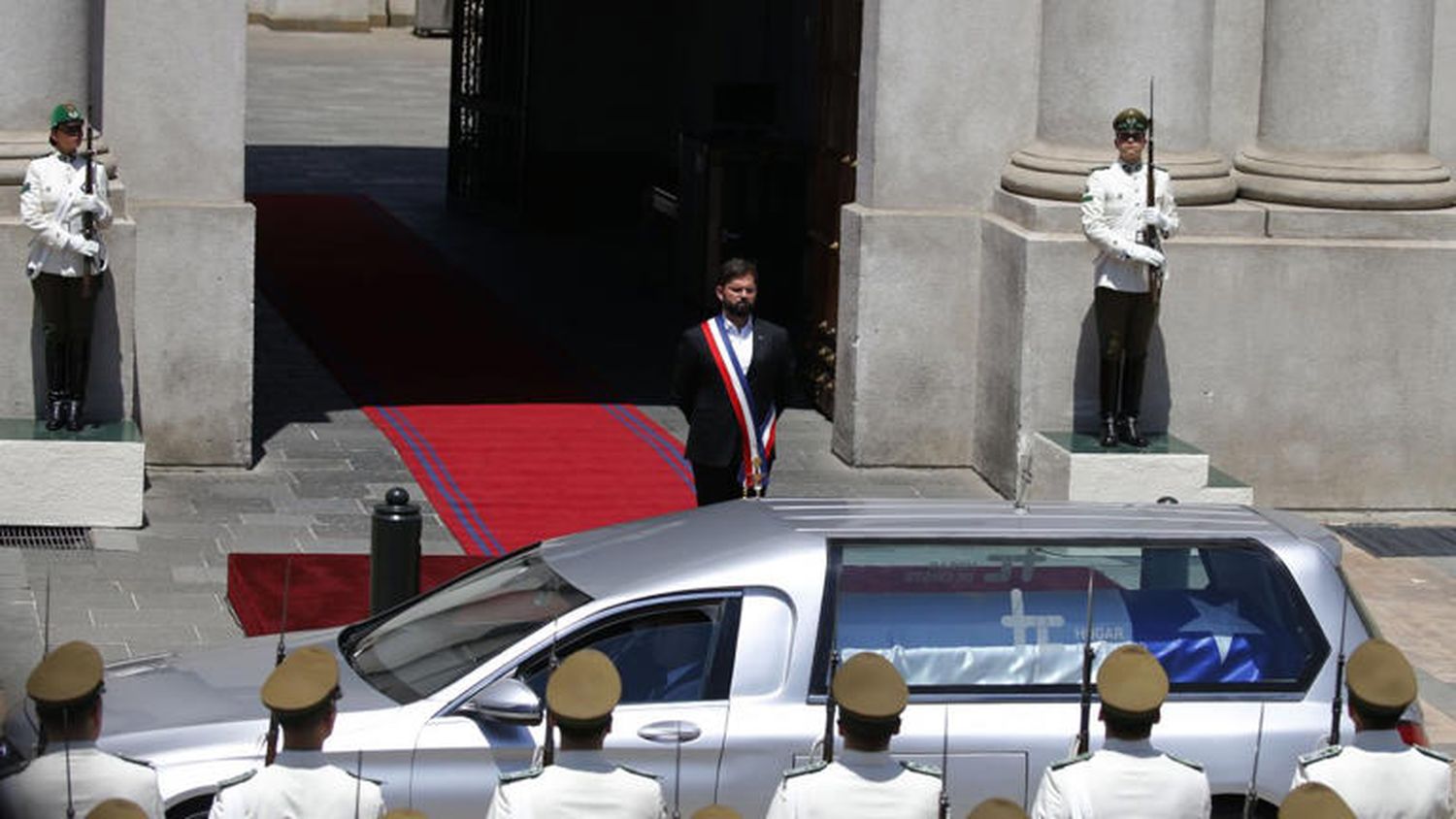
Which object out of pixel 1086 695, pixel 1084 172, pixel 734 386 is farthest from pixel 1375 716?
pixel 1084 172

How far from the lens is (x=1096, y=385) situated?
16.0 meters

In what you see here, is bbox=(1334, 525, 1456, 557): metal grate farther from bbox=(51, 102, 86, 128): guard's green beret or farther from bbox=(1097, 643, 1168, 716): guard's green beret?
bbox=(1097, 643, 1168, 716): guard's green beret

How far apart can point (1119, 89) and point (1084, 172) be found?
550 millimetres

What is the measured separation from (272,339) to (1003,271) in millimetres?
6413

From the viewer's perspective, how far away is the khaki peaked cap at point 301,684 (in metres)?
7.23

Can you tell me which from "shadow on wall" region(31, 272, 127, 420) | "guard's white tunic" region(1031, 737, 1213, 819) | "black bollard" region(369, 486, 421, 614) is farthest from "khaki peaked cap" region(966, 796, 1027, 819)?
"shadow on wall" region(31, 272, 127, 420)

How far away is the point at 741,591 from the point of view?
353 inches

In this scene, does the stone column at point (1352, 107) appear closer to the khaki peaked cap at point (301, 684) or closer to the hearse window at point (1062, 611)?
the hearse window at point (1062, 611)

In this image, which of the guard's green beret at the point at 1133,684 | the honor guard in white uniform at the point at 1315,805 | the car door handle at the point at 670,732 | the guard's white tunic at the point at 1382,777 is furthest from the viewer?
the car door handle at the point at 670,732

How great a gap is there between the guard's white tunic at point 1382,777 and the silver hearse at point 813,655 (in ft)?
3.92

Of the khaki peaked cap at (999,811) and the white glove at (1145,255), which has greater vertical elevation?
the white glove at (1145,255)

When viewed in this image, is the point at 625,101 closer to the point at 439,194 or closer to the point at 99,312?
the point at 439,194

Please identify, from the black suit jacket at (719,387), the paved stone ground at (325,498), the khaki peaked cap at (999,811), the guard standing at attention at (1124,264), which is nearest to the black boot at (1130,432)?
the guard standing at attention at (1124,264)

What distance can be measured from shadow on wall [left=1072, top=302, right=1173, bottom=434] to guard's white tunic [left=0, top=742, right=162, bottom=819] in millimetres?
9698
